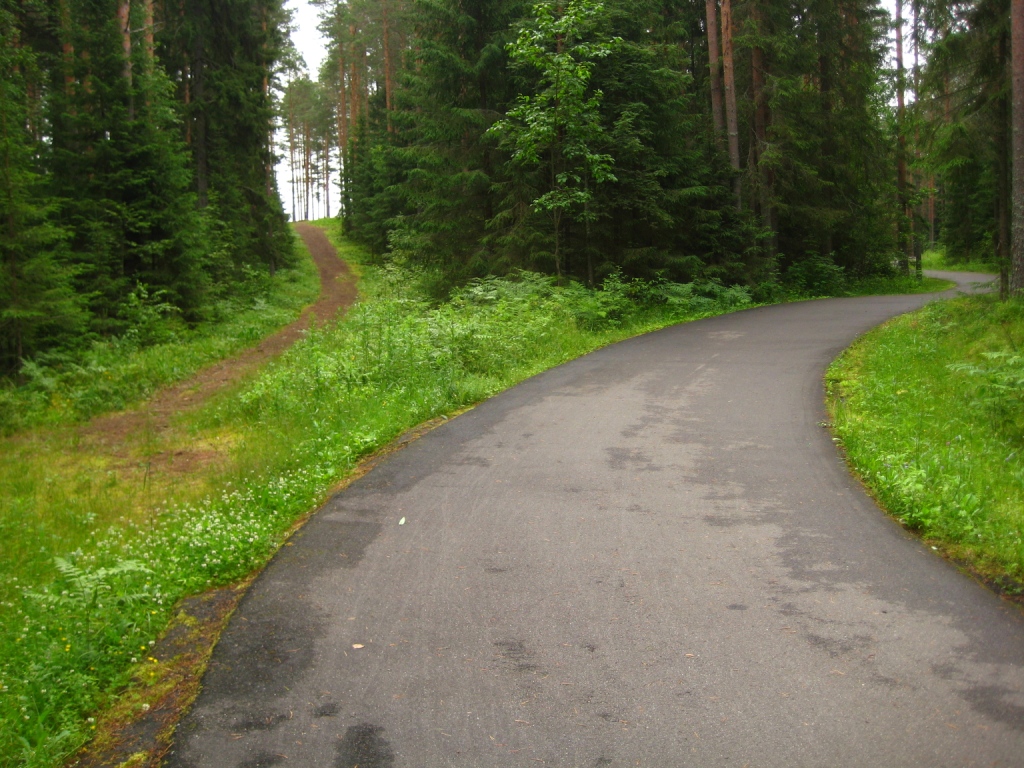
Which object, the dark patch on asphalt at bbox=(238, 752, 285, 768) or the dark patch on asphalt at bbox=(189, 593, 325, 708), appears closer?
the dark patch on asphalt at bbox=(238, 752, 285, 768)

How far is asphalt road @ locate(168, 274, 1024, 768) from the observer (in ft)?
11.2

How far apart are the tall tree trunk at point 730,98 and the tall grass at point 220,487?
7961 mm

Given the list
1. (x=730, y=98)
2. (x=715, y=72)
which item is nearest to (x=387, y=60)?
(x=715, y=72)

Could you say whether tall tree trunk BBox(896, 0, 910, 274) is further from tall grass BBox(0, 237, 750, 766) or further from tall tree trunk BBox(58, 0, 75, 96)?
tall tree trunk BBox(58, 0, 75, 96)

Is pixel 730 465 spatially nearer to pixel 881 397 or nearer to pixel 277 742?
pixel 881 397

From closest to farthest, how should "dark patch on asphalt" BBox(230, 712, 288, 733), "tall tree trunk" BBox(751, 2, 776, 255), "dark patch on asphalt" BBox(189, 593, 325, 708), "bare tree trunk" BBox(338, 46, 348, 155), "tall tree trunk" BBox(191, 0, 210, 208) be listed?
"dark patch on asphalt" BBox(230, 712, 288, 733) → "dark patch on asphalt" BBox(189, 593, 325, 708) → "tall tree trunk" BBox(751, 2, 776, 255) → "tall tree trunk" BBox(191, 0, 210, 208) → "bare tree trunk" BBox(338, 46, 348, 155)

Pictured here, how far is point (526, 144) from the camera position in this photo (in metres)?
18.0

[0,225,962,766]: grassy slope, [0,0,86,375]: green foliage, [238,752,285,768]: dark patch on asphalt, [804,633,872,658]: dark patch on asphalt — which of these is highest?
[0,0,86,375]: green foliage

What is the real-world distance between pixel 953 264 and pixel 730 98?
87.5 ft

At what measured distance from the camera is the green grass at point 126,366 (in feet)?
43.8

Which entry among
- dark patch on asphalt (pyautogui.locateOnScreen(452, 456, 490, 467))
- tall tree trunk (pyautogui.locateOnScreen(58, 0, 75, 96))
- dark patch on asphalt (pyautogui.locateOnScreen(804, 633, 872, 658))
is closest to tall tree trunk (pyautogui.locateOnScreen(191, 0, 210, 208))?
tall tree trunk (pyautogui.locateOnScreen(58, 0, 75, 96))

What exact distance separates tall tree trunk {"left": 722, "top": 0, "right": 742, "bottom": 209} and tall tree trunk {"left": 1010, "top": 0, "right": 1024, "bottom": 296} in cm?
1003

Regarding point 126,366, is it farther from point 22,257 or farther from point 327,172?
point 327,172

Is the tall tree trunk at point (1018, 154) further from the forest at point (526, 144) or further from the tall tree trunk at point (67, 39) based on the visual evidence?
the tall tree trunk at point (67, 39)
